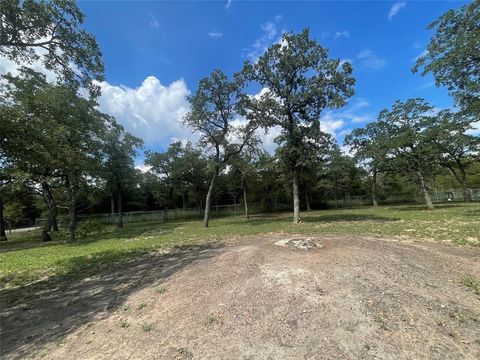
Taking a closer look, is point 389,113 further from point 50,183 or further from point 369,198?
point 50,183

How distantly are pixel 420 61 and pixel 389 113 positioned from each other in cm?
1264

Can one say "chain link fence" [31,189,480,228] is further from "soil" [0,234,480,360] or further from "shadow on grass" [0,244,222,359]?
"soil" [0,234,480,360]

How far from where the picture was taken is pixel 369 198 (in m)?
44.3

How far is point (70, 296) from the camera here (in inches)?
232

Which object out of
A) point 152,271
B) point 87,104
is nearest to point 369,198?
point 87,104

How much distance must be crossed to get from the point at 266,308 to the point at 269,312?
4.5 inches

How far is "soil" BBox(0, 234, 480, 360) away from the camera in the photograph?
344 centimetres

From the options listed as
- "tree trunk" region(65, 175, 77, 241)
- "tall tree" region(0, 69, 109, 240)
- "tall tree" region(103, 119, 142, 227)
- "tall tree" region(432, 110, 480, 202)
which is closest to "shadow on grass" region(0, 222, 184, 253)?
"tree trunk" region(65, 175, 77, 241)

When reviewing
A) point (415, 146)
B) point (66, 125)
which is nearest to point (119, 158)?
point (66, 125)

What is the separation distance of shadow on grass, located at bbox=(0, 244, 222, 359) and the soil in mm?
28

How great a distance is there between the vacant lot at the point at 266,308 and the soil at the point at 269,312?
18 mm

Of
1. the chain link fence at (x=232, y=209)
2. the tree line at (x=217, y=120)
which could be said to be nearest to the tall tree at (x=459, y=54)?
the tree line at (x=217, y=120)

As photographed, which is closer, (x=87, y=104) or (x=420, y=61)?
(x=420, y=61)

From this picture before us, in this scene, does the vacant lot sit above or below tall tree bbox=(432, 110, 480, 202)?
below
